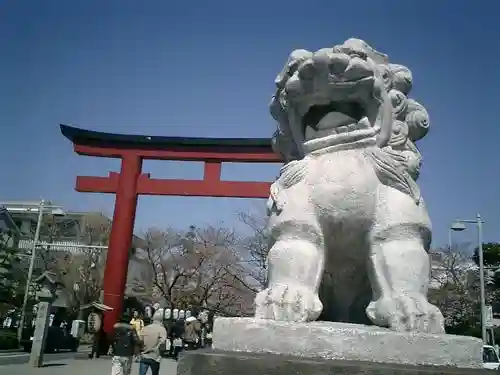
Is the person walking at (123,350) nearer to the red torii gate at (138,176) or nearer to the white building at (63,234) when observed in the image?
the red torii gate at (138,176)

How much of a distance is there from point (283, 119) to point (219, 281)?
21.6 meters

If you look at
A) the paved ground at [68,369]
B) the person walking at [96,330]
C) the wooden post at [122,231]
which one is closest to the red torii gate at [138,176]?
the wooden post at [122,231]

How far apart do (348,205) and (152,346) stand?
19.6ft

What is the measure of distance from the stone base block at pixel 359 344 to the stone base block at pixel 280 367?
6 centimetres

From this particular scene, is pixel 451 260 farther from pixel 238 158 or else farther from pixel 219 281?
pixel 238 158

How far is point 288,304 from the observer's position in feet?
6.30

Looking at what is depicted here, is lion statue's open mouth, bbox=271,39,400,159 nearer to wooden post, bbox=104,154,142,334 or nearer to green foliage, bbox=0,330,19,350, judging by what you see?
wooden post, bbox=104,154,142,334

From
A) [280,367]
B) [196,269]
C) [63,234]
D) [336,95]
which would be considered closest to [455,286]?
[196,269]

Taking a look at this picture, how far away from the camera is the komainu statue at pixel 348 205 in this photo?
6.48ft

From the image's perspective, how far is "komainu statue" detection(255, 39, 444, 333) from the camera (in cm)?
198

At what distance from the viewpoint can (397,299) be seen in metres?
1.92

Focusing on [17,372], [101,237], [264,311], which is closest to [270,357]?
[264,311]

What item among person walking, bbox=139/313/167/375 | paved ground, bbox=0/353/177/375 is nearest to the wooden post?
paved ground, bbox=0/353/177/375

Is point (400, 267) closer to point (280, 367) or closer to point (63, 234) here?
point (280, 367)
